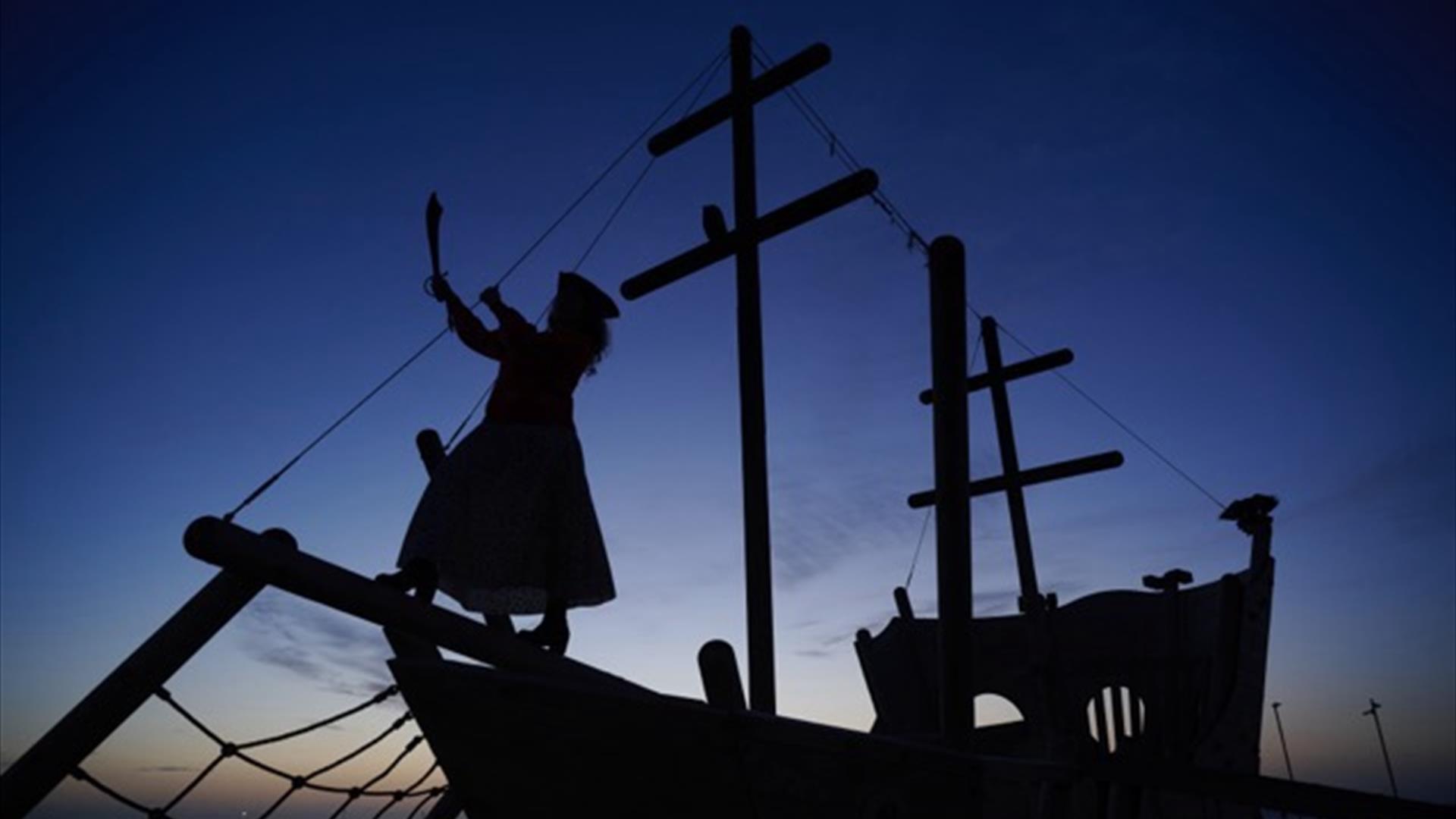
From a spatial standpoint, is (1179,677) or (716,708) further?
(1179,677)

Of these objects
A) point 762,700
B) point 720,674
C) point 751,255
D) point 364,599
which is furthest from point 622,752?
point 751,255

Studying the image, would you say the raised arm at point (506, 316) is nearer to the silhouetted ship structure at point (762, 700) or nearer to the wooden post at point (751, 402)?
the silhouetted ship structure at point (762, 700)

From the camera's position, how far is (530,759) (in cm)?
330

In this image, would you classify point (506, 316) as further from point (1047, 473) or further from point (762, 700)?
point (1047, 473)

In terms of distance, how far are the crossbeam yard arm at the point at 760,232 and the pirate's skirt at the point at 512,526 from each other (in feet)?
11.8

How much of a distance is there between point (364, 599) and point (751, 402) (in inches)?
161

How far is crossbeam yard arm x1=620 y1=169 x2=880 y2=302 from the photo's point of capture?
7.14 meters

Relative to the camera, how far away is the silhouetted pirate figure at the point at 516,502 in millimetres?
4188

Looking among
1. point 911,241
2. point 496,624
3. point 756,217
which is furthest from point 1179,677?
point 496,624

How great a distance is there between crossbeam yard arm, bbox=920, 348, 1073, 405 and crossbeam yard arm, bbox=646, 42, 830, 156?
7.58 metres

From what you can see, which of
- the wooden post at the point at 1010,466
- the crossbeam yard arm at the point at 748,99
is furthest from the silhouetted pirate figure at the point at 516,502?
the wooden post at the point at 1010,466

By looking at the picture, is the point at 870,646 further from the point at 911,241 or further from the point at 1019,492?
the point at 911,241

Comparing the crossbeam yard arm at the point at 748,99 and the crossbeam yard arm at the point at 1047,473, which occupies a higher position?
the crossbeam yard arm at the point at 1047,473

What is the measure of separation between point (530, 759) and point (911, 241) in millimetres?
6880
